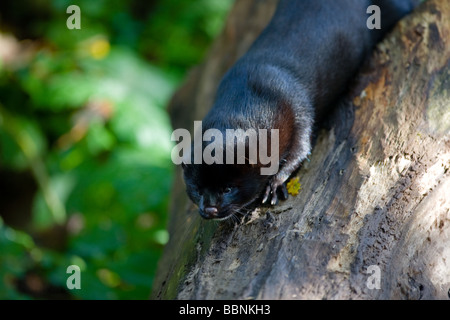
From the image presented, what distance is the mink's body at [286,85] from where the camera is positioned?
11.0 ft

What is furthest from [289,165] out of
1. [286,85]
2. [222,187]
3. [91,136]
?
[91,136]

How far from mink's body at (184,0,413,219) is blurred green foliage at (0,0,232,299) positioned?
57.5 inches

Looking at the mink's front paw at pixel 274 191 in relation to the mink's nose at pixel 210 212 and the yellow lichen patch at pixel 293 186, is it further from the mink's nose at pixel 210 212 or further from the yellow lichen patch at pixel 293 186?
the mink's nose at pixel 210 212

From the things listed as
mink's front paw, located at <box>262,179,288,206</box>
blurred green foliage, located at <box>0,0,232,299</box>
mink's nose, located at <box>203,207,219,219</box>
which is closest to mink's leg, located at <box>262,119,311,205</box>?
mink's front paw, located at <box>262,179,288,206</box>

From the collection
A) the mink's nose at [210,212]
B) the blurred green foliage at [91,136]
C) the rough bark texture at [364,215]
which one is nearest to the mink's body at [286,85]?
the mink's nose at [210,212]

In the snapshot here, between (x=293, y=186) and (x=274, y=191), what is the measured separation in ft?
0.47

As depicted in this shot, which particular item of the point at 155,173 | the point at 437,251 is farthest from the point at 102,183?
the point at 437,251

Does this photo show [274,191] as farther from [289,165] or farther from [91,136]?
[91,136]

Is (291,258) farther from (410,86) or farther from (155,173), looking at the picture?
(155,173)

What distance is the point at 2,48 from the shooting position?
7.31m

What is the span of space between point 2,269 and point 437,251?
3404 millimetres

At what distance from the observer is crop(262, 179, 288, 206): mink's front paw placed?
11.0ft

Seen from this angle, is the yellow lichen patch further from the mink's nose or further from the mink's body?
the mink's nose

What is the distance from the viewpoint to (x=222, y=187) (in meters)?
3.35
